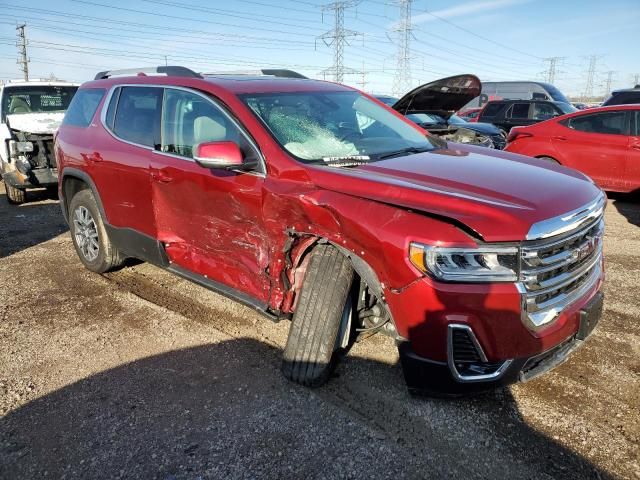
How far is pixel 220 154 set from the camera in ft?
9.55

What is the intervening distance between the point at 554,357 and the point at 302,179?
5.45 ft

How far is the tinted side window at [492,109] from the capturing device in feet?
42.4

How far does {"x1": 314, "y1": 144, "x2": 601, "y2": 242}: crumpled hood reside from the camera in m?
2.28

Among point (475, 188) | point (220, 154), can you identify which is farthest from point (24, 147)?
point (475, 188)

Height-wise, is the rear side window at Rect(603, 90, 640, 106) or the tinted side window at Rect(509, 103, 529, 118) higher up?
the rear side window at Rect(603, 90, 640, 106)

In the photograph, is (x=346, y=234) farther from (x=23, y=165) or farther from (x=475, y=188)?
(x=23, y=165)

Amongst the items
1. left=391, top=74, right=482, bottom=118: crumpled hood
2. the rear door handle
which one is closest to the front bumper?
the rear door handle

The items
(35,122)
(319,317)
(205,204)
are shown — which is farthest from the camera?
(35,122)

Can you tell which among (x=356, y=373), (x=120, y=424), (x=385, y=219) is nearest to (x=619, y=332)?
(x=356, y=373)

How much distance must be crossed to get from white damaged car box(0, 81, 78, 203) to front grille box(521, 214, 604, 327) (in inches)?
304

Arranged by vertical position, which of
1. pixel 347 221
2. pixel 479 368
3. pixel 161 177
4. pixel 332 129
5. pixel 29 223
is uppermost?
pixel 332 129

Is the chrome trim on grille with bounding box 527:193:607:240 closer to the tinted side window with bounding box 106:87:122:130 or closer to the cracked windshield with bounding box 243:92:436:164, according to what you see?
the cracked windshield with bounding box 243:92:436:164

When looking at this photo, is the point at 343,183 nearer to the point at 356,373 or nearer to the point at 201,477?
the point at 356,373

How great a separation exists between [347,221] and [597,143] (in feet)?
22.9
